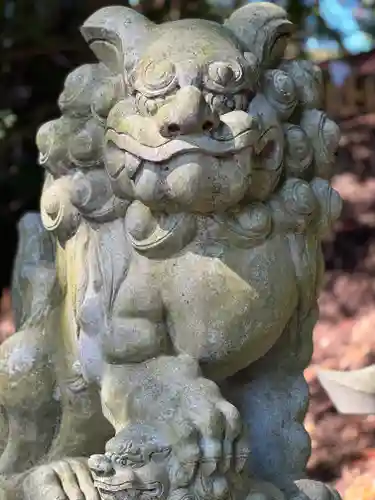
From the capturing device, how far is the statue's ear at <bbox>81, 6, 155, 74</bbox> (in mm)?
1016

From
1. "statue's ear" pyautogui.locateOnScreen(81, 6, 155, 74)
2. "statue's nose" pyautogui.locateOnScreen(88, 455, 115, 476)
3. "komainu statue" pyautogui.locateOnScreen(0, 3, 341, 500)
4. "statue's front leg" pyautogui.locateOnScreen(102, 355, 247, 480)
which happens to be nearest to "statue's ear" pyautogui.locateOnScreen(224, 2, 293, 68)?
"komainu statue" pyautogui.locateOnScreen(0, 3, 341, 500)

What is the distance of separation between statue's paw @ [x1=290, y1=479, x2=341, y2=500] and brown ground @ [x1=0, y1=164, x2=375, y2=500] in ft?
3.34

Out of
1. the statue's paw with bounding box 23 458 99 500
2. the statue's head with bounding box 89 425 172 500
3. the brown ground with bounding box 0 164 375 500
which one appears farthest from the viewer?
the brown ground with bounding box 0 164 375 500

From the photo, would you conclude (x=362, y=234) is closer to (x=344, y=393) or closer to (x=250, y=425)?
(x=344, y=393)

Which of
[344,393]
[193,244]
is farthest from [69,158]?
[344,393]

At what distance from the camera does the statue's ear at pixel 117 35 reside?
102cm

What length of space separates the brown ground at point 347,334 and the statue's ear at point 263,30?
1298 mm

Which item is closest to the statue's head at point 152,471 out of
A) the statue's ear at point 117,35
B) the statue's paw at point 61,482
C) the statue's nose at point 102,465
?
the statue's nose at point 102,465

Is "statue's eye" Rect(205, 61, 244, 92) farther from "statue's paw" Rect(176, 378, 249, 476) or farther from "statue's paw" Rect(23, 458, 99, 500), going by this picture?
"statue's paw" Rect(23, 458, 99, 500)

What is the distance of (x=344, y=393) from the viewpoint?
2158 mm

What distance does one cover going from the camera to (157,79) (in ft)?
3.08

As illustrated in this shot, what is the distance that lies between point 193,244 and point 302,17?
5.62ft

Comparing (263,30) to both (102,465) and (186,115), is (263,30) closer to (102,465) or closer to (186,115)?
(186,115)

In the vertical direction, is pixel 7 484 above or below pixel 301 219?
below
